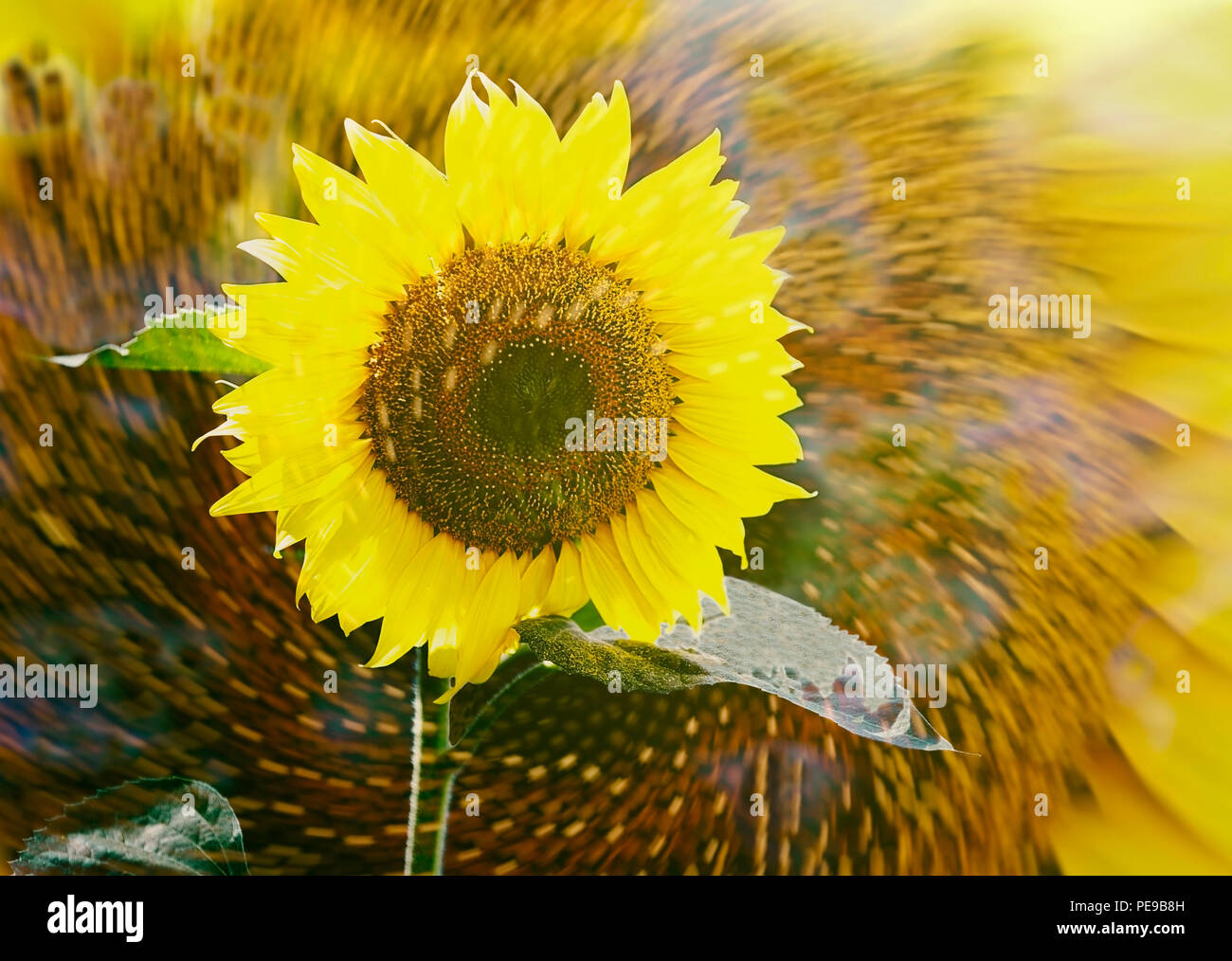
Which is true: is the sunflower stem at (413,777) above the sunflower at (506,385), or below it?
below

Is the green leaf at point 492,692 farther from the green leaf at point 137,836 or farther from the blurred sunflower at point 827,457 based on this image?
the green leaf at point 137,836

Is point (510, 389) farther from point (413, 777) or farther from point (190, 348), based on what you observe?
point (413, 777)

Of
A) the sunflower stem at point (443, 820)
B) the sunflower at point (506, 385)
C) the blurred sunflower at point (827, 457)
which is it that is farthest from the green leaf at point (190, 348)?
the sunflower stem at point (443, 820)

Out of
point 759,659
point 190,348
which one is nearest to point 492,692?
point 759,659

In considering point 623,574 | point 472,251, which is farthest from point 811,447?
point 472,251

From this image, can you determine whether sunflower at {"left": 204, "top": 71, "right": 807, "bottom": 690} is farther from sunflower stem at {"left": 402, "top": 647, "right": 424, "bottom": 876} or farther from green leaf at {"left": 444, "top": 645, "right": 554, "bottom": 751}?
sunflower stem at {"left": 402, "top": 647, "right": 424, "bottom": 876}

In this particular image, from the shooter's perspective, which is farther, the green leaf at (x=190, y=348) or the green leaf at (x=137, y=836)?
the green leaf at (x=137, y=836)

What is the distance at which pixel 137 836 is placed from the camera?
0.88 m

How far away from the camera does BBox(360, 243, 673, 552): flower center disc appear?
679 millimetres

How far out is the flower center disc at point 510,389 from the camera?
0.68 metres

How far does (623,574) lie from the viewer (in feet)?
2.41

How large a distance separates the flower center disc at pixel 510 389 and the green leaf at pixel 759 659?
0.31 ft
